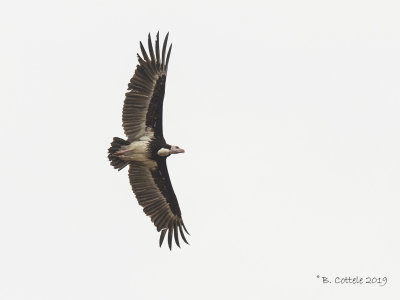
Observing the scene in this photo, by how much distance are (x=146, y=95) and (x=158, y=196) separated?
3.26 m

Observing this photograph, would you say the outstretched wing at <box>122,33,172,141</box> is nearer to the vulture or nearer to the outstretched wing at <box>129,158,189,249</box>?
the vulture

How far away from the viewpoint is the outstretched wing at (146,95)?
27.2 meters

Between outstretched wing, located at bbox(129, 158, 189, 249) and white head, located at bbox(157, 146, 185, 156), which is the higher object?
white head, located at bbox(157, 146, 185, 156)

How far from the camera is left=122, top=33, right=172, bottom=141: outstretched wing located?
27.2 m

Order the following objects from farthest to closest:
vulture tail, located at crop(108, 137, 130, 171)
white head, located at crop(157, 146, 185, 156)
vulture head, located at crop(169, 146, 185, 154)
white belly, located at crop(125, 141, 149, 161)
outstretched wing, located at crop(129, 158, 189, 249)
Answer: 1. outstretched wing, located at crop(129, 158, 189, 249)
2. vulture head, located at crop(169, 146, 185, 154)
3. white head, located at crop(157, 146, 185, 156)
4. white belly, located at crop(125, 141, 149, 161)
5. vulture tail, located at crop(108, 137, 130, 171)

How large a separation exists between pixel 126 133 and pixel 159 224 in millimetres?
3035

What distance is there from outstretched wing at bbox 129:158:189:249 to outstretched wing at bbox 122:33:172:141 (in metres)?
1.25

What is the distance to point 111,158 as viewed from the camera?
2709 centimetres

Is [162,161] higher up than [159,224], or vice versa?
[162,161]

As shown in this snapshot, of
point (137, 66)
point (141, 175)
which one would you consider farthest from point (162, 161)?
point (137, 66)

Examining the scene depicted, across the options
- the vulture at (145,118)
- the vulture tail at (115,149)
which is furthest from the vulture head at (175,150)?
the vulture tail at (115,149)

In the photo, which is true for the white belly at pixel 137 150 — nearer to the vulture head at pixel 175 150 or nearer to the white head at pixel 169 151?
the white head at pixel 169 151

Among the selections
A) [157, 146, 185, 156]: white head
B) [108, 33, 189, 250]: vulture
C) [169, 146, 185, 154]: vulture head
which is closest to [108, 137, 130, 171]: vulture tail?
[108, 33, 189, 250]: vulture

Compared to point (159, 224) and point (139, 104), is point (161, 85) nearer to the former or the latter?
point (139, 104)
